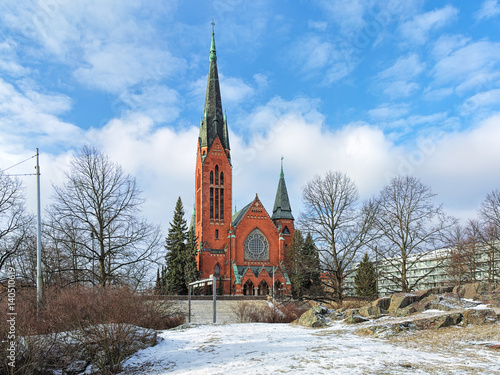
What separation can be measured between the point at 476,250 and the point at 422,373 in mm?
31242

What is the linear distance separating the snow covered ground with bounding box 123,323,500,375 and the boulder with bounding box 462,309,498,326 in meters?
1.00

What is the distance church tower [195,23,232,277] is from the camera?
59250 mm

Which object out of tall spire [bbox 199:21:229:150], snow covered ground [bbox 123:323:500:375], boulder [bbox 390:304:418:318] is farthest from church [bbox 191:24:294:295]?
snow covered ground [bbox 123:323:500:375]

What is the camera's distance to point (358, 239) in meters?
27.9

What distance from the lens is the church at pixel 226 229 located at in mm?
56938

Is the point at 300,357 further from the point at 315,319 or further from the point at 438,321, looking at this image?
the point at 315,319

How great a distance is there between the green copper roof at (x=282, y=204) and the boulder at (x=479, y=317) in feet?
173

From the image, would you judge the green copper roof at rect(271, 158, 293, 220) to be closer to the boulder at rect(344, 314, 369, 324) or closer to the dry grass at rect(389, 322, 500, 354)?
the boulder at rect(344, 314, 369, 324)

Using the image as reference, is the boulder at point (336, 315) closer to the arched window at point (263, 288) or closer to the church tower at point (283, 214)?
the arched window at point (263, 288)

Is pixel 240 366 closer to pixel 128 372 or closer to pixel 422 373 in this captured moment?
pixel 128 372

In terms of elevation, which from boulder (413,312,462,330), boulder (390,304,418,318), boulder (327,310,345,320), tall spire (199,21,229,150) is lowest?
boulder (327,310,345,320)

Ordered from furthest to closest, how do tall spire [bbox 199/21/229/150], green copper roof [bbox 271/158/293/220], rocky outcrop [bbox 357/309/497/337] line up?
1. green copper roof [bbox 271/158/293/220]
2. tall spire [bbox 199/21/229/150]
3. rocky outcrop [bbox 357/309/497/337]

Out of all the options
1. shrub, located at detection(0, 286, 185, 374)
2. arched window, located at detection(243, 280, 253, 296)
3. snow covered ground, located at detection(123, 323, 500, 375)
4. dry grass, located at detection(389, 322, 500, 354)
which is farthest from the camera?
arched window, located at detection(243, 280, 253, 296)

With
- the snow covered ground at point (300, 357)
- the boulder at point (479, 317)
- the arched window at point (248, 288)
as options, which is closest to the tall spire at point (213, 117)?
the arched window at point (248, 288)
